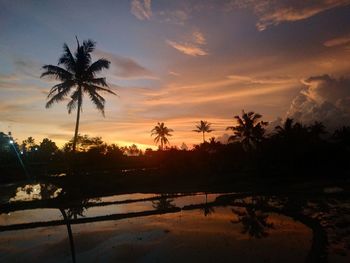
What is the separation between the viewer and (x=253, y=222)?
55.7 ft

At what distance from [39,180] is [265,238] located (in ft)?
108

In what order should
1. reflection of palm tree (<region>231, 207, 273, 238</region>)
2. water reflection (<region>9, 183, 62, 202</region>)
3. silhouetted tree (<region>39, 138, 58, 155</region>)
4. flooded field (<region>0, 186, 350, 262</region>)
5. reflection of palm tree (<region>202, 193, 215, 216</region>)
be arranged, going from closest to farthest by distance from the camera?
flooded field (<region>0, 186, 350, 262</region>)
reflection of palm tree (<region>231, 207, 273, 238</region>)
reflection of palm tree (<region>202, 193, 215, 216</region>)
water reflection (<region>9, 183, 62, 202</region>)
silhouetted tree (<region>39, 138, 58, 155</region>)

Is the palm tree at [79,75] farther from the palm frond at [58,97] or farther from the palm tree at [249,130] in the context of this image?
the palm tree at [249,130]

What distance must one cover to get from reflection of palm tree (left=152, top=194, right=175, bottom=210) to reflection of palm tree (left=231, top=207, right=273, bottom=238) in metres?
4.84

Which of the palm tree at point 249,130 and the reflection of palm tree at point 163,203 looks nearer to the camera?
the reflection of palm tree at point 163,203

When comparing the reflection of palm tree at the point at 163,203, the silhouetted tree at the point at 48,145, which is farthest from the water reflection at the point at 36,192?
the silhouetted tree at the point at 48,145

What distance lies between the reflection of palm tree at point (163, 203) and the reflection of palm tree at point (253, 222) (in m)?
4.84

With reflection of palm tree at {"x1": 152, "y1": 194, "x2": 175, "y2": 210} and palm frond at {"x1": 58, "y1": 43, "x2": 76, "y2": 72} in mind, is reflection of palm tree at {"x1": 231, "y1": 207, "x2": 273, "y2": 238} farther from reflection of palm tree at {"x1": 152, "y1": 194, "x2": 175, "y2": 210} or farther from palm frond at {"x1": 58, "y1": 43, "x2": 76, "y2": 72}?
palm frond at {"x1": 58, "y1": 43, "x2": 76, "y2": 72}

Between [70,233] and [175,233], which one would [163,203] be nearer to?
[175,233]

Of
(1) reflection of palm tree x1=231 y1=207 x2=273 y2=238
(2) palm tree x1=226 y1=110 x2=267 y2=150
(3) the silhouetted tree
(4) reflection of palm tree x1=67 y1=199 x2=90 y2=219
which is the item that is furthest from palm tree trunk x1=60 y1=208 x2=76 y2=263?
(3) the silhouetted tree

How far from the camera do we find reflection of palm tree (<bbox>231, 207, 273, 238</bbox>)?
1491cm

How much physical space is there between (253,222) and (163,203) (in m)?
8.72

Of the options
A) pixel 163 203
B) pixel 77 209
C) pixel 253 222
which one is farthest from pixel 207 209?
pixel 77 209

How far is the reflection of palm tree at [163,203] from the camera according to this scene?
2243 cm
